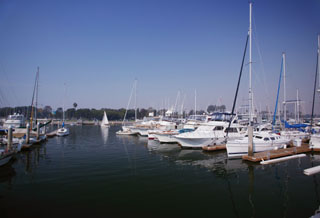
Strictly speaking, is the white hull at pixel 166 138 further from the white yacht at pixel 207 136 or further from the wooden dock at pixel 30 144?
the wooden dock at pixel 30 144

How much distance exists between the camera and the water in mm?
9312

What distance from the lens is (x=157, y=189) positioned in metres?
12.0

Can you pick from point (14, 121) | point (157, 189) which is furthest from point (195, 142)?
point (14, 121)

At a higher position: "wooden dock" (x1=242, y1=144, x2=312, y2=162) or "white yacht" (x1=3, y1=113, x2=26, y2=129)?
"white yacht" (x1=3, y1=113, x2=26, y2=129)

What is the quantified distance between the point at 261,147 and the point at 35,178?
2276 centimetres

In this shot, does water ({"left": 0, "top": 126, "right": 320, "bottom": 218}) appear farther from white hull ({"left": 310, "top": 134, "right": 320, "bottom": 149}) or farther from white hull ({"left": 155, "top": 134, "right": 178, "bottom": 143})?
white hull ({"left": 155, "top": 134, "right": 178, "bottom": 143})

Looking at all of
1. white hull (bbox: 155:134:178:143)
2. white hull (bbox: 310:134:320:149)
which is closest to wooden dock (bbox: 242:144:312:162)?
white hull (bbox: 310:134:320:149)

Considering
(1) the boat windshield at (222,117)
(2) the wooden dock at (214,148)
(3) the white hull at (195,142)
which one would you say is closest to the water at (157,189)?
(2) the wooden dock at (214,148)

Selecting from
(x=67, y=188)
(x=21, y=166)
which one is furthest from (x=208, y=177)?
(x=21, y=166)

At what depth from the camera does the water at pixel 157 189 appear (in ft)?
30.6

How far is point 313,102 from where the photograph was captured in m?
27.0

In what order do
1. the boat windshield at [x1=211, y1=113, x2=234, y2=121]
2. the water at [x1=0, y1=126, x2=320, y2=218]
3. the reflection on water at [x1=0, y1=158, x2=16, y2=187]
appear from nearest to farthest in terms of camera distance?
the water at [x1=0, y1=126, x2=320, y2=218]
the reflection on water at [x1=0, y1=158, x2=16, y2=187]
the boat windshield at [x1=211, y1=113, x2=234, y2=121]

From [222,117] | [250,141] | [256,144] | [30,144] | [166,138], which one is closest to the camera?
[250,141]

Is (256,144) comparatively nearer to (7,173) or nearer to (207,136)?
(207,136)
